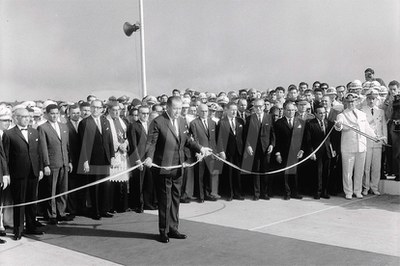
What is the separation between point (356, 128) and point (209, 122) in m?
2.85

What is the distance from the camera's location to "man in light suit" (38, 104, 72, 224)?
7.46m

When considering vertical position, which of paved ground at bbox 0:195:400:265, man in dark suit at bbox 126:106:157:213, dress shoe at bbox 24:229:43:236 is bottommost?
paved ground at bbox 0:195:400:265

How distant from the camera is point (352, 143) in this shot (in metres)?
8.74

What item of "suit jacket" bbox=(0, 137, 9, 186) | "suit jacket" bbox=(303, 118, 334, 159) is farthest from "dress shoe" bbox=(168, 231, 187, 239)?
"suit jacket" bbox=(303, 118, 334, 159)

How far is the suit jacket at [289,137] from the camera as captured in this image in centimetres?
897

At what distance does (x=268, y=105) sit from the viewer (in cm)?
979

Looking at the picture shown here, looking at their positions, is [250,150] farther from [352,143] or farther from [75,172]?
[75,172]

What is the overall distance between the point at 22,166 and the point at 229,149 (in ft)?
13.4

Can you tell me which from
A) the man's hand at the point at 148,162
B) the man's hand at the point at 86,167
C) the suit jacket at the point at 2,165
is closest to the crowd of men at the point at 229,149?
the man's hand at the point at 86,167

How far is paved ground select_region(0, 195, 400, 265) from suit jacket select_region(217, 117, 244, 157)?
1288mm

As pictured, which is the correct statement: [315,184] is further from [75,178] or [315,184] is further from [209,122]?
[75,178]

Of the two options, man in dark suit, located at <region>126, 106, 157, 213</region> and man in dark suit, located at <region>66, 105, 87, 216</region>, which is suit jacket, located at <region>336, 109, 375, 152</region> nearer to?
man in dark suit, located at <region>126, 106, 157, 213</region>

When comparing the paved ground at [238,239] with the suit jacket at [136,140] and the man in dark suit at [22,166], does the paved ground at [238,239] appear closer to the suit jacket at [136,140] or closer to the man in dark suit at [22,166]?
the man in dark suit at [22,166]

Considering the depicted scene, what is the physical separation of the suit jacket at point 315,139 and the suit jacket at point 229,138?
1291 millimetres
